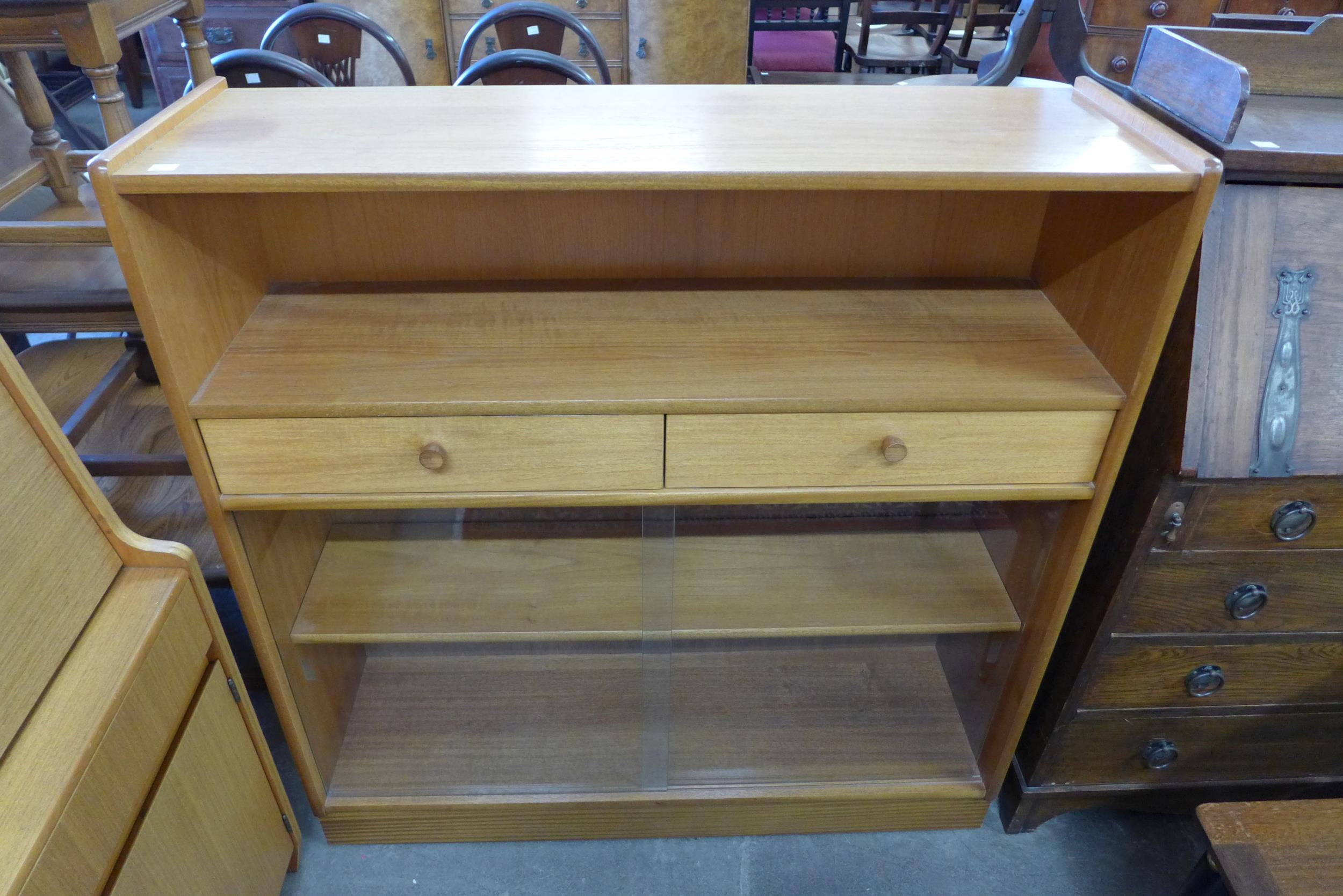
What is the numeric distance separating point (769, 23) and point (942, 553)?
3.46 metres

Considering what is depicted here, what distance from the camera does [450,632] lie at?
1.27 metres

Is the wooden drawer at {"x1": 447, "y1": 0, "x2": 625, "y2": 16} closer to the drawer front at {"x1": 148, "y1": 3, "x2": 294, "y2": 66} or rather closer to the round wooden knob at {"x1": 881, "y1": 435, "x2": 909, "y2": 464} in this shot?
the drawer front at {"x1": 148, "y1": 3, "x2": 294, "y2": 66}

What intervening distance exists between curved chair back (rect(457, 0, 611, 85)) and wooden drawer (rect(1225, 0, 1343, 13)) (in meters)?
2.05

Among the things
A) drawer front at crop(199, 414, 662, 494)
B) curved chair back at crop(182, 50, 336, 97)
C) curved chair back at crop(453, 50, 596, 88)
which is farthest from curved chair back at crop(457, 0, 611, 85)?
drawer front at crop(199, 414, 662, 494)

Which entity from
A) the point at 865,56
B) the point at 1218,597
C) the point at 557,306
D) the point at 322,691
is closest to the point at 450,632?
the point at 322,691

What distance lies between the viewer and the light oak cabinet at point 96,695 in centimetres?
78

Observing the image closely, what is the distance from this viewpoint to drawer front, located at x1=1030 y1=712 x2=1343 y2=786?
1312 millimetres

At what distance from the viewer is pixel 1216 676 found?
4.07 feet

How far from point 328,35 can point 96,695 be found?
231cm

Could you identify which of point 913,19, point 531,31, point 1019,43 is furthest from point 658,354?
point 913,19

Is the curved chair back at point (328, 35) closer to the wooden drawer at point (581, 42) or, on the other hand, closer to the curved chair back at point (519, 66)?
the curved chair back at point (519, 66)

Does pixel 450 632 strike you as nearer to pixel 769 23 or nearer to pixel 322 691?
pixel 322 691

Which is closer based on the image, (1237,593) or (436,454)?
(436,454)

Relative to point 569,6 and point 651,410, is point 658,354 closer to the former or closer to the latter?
point 651,410
